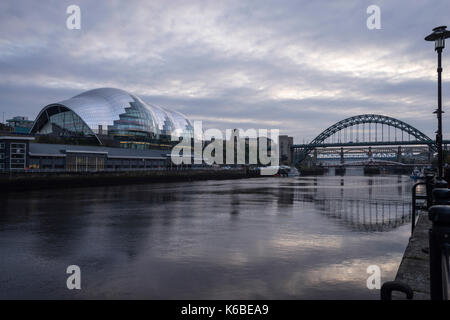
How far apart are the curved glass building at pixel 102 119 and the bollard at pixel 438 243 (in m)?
96.4

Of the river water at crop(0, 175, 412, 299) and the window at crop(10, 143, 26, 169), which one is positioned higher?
the window at crop(10, 143, 26, 169)

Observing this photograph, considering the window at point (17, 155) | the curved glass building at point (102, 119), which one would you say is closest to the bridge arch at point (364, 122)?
the curved glass building at point (102, 119)

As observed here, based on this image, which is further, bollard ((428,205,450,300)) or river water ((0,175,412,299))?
river water ((0,175,412,299))

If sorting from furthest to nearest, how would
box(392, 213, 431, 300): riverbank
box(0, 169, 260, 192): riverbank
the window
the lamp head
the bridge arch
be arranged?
the bridge arch, the window, box(0, 169, 260, 192): riverbank, the lamp head, box(392, 213, 431, 300): riverbank

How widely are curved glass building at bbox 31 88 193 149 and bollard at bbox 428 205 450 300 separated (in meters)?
96.4

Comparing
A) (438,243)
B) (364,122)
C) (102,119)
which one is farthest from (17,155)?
(364,122)

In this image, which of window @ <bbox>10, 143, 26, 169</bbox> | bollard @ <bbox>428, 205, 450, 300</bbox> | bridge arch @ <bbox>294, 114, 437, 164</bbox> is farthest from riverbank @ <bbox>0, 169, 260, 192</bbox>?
bridge arch @ <bbox>294, 114, 437, 164</bbox>

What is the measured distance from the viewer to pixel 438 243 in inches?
116

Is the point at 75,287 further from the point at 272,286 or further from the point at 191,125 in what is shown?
the point at 191,125

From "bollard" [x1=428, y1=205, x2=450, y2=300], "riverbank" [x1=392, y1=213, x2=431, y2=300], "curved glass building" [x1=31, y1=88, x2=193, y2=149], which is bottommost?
"riverbank" [x1=392, y1=213, x2=431, y2=300]

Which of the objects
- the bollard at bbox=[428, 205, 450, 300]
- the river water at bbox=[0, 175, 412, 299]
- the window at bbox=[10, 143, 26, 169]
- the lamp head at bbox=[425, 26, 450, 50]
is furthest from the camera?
the window at bbox=[10, 143, 26, 169]

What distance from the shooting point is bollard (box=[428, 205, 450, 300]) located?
9.30 ft

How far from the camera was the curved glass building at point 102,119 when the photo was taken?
308 ft

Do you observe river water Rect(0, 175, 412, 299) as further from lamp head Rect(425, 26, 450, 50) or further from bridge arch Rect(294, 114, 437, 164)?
bridge arch Rect(294, 114, 437, 164)
